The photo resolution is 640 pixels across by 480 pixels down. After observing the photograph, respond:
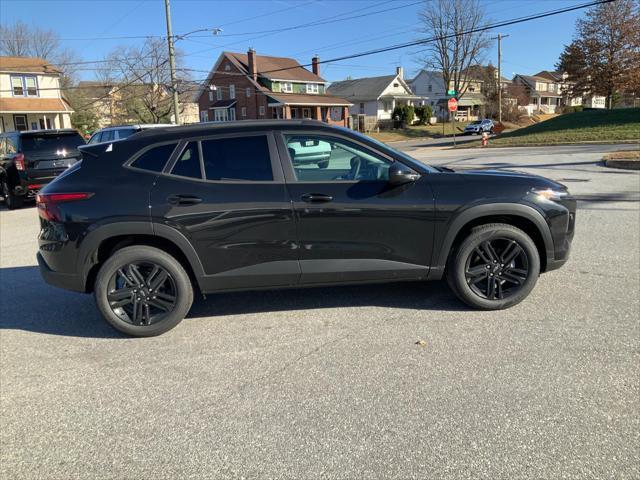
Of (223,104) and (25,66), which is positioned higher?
(25,66)

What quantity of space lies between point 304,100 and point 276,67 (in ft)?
20.9

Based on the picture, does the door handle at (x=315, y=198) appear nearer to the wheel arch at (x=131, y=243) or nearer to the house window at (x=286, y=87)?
the wheel arch at (x=131, y=243)

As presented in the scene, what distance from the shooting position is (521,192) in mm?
4398

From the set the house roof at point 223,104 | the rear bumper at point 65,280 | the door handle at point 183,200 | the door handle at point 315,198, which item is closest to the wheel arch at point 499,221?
the door handle at point 315,198

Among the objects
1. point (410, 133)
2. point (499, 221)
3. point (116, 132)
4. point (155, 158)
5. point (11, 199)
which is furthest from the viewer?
point (410, 133)

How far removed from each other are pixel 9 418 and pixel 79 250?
1438 mm

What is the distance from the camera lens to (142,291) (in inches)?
169

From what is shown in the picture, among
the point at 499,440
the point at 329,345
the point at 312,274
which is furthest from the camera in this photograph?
the point at 312,274

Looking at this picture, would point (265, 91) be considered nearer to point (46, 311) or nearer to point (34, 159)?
point (34, 159)

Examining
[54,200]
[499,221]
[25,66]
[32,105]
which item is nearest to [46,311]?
[54,200]

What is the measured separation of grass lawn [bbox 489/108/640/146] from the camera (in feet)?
91.8

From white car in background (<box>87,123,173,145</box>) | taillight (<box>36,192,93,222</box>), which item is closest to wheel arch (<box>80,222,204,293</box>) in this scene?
taillight (<box>36,192,93,222</box>)

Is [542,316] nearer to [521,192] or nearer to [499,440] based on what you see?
[521,192]

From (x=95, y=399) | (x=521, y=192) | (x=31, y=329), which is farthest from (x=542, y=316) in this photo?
(x=31, y=329)
